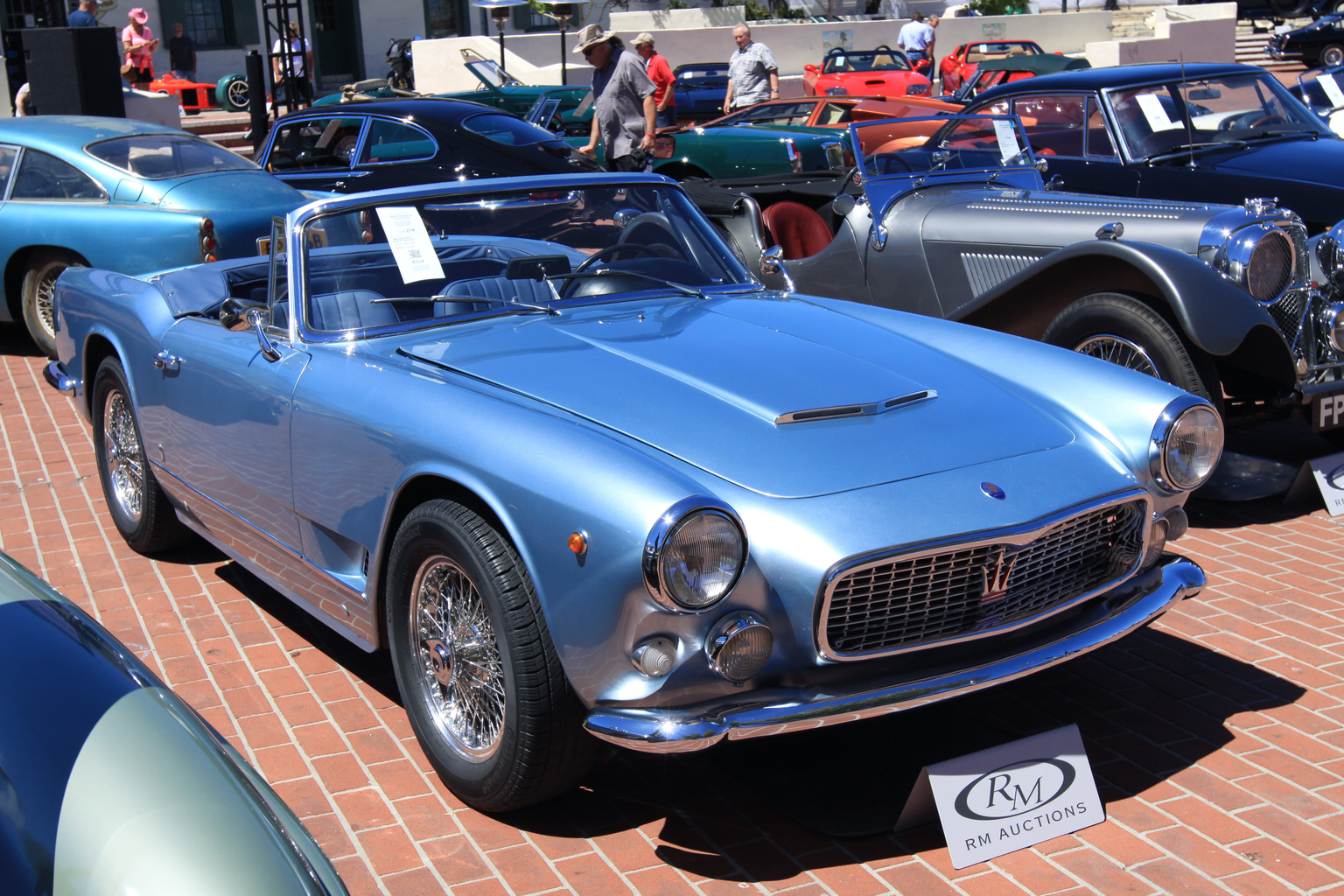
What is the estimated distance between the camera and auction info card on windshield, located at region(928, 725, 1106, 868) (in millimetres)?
2740

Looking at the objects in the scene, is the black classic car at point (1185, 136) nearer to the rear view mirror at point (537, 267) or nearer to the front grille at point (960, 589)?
the rear view mirror at point (537, 267)

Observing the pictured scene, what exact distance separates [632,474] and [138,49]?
20.7m

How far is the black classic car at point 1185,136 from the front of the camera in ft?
20.6

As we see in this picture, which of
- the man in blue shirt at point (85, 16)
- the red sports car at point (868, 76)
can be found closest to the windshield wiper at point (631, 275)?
the man in blue shirt at point (85, 16)

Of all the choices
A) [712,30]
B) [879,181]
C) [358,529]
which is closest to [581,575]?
[358,529]

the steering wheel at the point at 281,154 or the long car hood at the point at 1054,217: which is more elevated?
the steering wheel at the point at 281,154

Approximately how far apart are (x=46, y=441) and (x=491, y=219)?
3836 millimetres

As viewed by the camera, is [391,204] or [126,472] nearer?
[391,204]

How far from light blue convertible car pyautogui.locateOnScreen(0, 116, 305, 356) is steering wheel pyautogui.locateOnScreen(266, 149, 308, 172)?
98 centimetres

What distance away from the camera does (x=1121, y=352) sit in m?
5.05

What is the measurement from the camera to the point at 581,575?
2.52 m

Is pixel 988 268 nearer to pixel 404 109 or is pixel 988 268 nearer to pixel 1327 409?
pixel 1327 409

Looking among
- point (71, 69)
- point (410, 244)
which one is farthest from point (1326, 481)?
point (71, 69)

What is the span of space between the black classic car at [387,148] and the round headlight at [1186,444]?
6.58m
